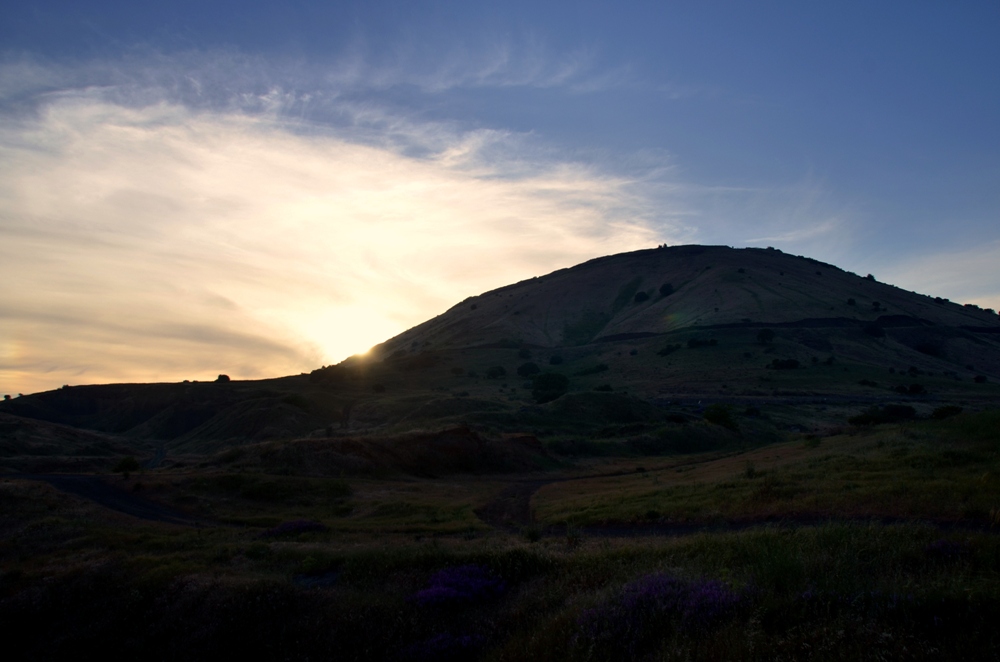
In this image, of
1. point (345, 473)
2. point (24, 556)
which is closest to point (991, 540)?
point (24, 556)

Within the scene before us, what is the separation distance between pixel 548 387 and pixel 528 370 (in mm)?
25653

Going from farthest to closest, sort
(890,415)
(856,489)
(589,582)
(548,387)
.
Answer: (548,387)
(890,415)
(856,489)
(589,582)

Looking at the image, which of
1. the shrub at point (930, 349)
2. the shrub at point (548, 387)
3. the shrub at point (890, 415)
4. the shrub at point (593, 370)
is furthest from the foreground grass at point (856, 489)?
the shrub at point (930, 349)

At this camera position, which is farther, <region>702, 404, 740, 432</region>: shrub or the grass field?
<region>702, 404, 740, 432</region>: shrub

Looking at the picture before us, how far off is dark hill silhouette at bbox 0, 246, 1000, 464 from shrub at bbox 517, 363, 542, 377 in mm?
409

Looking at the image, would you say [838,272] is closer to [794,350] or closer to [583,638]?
[794,350]

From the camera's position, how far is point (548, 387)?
9312 centimetres

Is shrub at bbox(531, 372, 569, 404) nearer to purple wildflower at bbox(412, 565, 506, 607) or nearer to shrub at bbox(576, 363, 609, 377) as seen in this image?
shrub at bbox(576, 363, 609, 377)

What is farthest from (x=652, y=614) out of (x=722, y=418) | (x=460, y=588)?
(x=722, y=418)

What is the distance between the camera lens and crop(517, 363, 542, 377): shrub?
117 metres

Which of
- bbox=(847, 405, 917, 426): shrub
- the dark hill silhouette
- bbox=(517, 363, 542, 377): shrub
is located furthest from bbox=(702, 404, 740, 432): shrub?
bbox=(517, 363, 542, 377): shrub

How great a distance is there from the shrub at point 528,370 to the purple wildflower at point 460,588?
106 meters

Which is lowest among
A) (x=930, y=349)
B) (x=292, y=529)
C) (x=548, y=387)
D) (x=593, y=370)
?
(x=292, y=529)

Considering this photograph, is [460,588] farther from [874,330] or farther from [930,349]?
[930,349]
